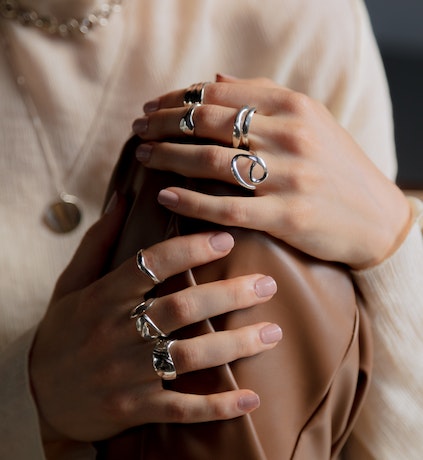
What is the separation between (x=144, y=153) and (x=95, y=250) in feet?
0.41

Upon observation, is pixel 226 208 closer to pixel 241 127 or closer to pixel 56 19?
pixel 241 127

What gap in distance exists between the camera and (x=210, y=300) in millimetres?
597

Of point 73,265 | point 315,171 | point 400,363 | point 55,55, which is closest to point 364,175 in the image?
point 315,171

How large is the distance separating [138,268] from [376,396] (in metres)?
0.31

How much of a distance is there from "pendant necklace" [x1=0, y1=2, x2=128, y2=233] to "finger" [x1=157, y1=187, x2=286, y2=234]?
11.6 inches

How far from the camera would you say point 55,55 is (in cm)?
88

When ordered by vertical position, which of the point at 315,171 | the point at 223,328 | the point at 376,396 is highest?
the point at 315,171

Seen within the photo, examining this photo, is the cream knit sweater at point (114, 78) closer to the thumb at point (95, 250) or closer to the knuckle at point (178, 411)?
the thumb at point (95, 250)

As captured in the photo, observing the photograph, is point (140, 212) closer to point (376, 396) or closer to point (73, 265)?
point (73, 265)

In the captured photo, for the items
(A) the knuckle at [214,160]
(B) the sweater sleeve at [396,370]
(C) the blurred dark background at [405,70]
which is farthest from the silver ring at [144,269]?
(C) the blurred dark background at [405,70]

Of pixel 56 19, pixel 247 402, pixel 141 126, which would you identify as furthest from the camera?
pixel 56 19

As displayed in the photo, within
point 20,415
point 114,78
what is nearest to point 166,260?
point 20,415

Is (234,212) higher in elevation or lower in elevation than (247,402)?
higher

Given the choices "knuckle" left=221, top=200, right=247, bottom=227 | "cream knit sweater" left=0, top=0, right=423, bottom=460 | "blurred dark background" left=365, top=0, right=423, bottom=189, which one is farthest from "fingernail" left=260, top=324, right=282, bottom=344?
"blurred dark background" left=365, top=0, right=423, bottom=189
